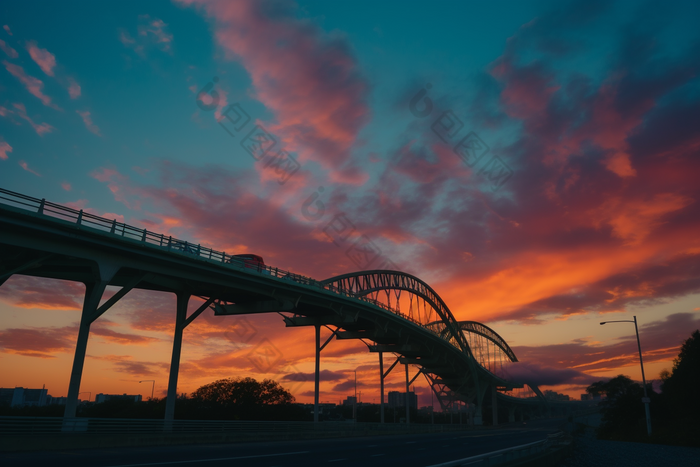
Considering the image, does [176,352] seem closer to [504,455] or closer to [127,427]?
[127,427]

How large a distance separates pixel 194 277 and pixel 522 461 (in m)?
26.3

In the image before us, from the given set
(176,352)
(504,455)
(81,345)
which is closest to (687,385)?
(504,455)

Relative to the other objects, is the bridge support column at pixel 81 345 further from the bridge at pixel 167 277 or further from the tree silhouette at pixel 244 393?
the tree silhouette at pixel 244 393

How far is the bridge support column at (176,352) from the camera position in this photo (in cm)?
3491

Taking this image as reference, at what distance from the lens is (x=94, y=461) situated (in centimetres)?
1645

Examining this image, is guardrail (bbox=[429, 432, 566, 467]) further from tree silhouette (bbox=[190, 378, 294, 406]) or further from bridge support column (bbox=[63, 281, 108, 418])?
tree silhouette (bbox=[190, 378, 294, 406])

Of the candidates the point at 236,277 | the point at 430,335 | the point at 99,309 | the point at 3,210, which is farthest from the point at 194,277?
the point at 430,335

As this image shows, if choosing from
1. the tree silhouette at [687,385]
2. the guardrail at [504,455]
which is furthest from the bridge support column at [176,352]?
the tree silhouette at [687,385]

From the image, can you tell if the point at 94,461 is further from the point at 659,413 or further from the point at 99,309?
the point at 659,413

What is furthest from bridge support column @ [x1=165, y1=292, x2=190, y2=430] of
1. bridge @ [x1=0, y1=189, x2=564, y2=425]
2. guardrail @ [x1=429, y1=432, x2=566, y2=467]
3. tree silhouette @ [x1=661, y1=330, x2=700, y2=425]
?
tree silhouette @ [x1=661, y1=330, x2=700, y2=425]

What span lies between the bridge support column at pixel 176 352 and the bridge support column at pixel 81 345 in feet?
24.9

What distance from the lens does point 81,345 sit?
94.2 feet

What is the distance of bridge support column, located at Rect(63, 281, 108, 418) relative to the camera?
27.3 meters

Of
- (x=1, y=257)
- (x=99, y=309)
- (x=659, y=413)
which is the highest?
(x=1, y=257)
